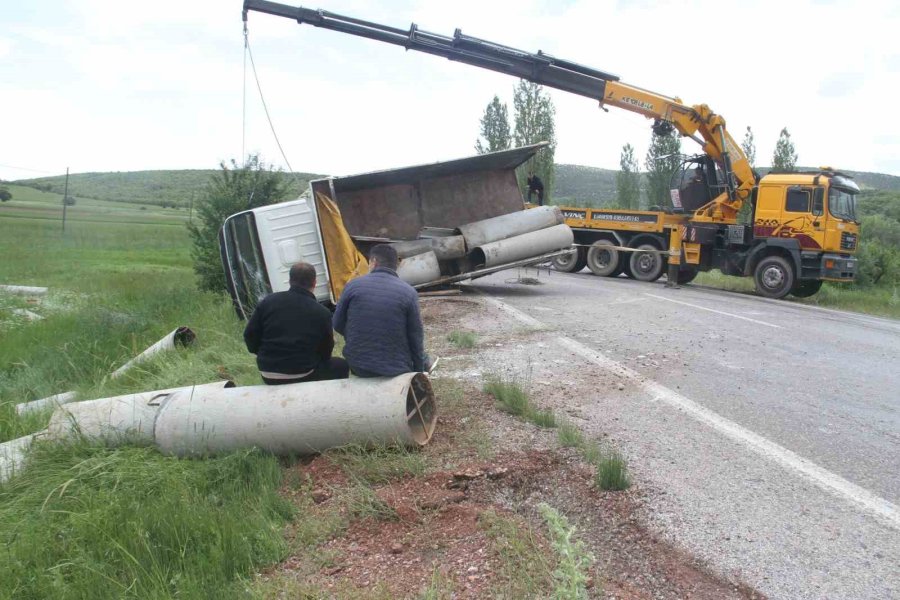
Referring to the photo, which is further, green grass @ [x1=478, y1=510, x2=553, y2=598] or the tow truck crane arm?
the tow truck crane arm

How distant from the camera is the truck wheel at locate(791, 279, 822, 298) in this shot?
637 inches

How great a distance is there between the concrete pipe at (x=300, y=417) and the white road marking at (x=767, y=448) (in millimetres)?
2241

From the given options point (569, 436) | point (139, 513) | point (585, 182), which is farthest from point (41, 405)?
point (585, 182)

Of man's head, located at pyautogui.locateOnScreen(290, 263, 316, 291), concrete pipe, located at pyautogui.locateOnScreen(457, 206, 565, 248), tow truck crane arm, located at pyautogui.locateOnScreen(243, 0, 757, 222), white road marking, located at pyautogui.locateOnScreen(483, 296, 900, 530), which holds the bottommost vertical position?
white road marking, located at pyautogui.locateOnScreen(483, 296, 900, 530)

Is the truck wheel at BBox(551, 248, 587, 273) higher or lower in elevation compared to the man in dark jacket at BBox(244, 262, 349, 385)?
lower

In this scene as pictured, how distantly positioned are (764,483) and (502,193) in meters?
10.5

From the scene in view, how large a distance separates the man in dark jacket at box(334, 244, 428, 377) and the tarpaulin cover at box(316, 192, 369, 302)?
5712 millimetres

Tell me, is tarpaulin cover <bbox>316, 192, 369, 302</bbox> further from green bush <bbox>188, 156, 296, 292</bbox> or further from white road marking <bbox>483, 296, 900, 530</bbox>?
white road marking <bbox>483, 296, 900, 530</bbox>

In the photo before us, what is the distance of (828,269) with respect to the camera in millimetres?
14859

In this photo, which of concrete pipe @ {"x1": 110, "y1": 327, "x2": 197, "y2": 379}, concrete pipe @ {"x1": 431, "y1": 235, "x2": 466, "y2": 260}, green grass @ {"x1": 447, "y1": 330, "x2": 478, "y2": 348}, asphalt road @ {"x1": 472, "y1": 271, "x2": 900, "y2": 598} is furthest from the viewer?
concrete pipe @ {"x1": 431, "y1": 235, "x2": 466, "y2": 260}

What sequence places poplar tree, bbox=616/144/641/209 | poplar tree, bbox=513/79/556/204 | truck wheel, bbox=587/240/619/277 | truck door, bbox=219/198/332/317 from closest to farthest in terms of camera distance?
truck door, bbox=219/198/332/317
truck wheel, bbox=587/240/619/277
poplar tree, bbox=513/79/556/204
poplar tree, bbox=616/144/641/209

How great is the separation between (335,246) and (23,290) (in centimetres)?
975

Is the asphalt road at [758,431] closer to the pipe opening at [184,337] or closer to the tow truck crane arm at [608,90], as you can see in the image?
the pipe opening at [184,337]

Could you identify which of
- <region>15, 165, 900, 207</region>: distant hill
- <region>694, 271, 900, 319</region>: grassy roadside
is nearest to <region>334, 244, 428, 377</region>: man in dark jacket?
<region>694, 271, 900, 319</region>: grassy roadside
